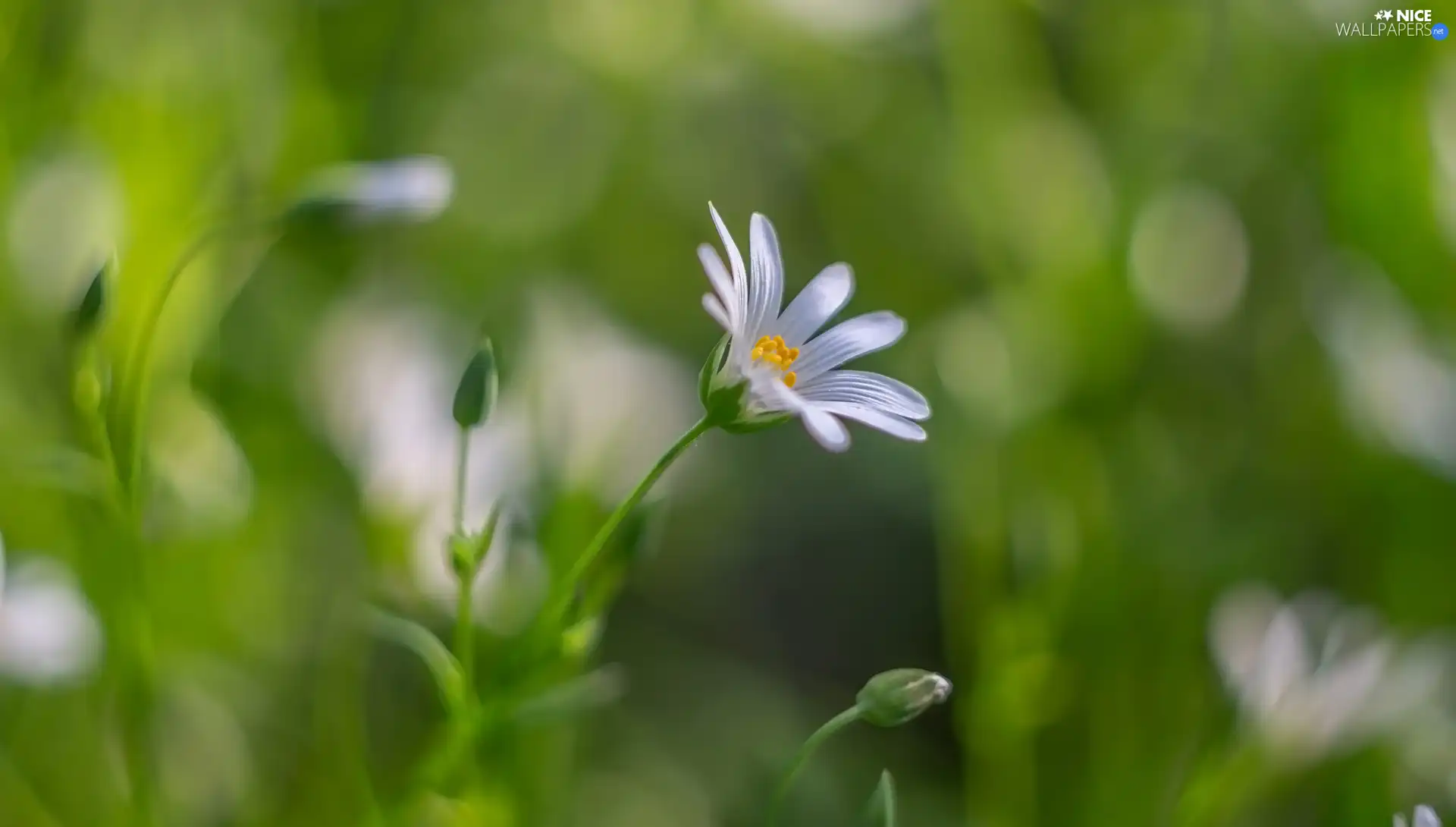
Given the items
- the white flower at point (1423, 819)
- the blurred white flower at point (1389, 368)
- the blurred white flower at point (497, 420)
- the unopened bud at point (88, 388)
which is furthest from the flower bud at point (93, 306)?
the blurred white flower at point (1389, 368)

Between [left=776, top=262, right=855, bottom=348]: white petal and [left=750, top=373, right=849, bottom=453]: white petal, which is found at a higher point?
[left=776, top=262, right=855, bottom=348]: white petal

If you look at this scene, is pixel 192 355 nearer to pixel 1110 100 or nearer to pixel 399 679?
pixel 399 679

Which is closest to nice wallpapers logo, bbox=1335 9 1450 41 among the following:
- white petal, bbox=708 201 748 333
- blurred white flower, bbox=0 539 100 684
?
white petal, bbox=708 201 748 333

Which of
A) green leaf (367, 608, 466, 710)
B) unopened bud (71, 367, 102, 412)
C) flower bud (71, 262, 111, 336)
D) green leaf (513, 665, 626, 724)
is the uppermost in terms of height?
flower bud (71, 262, 111, 336)

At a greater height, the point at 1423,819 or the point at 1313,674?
the point at 1423,819

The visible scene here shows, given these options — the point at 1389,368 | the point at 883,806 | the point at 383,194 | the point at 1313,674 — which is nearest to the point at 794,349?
the point at 883,806

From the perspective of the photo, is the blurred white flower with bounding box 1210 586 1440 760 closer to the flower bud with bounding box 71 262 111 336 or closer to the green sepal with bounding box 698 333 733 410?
the green sepal with bounding box 698 333 733 410

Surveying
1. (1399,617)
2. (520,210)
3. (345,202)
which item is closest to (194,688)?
(345,202)

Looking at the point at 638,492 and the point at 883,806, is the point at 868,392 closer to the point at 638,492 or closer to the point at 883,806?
the point at 638,492
